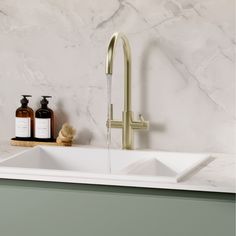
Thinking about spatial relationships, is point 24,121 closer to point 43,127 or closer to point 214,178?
point 43,127

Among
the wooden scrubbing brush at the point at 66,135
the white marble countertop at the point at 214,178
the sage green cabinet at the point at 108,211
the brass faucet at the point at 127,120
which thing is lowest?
the sage green cabinet at the point at 108,211

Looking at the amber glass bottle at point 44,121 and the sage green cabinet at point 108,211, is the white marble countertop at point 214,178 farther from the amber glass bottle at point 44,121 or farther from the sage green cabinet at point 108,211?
the amber glass bottle at point 44,121

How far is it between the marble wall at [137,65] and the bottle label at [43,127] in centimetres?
8

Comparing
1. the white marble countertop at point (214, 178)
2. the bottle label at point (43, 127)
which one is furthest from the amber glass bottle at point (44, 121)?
the white marble countertop at point (214, 178)

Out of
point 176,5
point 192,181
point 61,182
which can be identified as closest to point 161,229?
point 192,181

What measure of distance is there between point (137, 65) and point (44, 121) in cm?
43

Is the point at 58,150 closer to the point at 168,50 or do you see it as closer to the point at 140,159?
the point at 140,159

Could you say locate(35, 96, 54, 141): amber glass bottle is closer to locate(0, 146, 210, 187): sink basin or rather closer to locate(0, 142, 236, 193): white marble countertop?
locate(0, 146, 210, 187): sink basin

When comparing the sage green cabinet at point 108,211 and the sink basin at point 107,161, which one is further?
the sink basin at point 107,161

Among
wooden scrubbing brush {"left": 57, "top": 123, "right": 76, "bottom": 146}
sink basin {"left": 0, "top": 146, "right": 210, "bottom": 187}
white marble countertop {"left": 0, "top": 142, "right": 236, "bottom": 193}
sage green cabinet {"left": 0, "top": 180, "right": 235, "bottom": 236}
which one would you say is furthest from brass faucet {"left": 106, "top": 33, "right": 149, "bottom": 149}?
sage green cabinet {"left": 0, "top": 180, "right": 235, "bottom": 236}

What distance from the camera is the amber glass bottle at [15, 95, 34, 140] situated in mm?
2564

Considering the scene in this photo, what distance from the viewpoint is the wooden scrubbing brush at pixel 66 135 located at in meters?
2.49

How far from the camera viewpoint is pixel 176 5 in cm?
243

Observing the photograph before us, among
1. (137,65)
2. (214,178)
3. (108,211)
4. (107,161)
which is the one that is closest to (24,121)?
(107,161)
